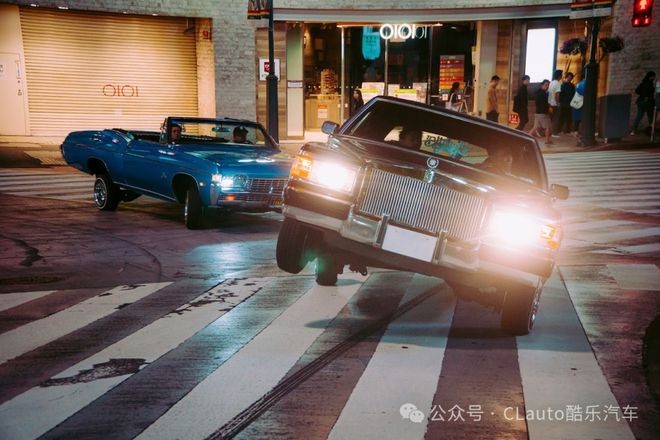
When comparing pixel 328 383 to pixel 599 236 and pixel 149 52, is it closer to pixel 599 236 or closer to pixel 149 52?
pixel 599 236

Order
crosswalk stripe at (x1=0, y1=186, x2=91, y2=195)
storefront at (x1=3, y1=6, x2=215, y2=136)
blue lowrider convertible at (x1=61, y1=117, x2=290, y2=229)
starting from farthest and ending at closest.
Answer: storefront at (x1=3, y1=6, x2=215, y2=136) < crosswalk stripe at (x1=0, y1=186, x2=91, y2=195) < blue lowrider convertible at (x1=61, y1=117, x2=290, y2=229)

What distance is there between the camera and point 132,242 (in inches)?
356

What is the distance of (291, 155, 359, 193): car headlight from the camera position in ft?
17.9

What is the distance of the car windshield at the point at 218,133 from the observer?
10453mm

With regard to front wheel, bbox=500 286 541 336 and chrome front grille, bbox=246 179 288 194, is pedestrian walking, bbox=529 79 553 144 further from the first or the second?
front wheel, bbox=500 286 541 336

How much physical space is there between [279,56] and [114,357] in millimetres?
20849

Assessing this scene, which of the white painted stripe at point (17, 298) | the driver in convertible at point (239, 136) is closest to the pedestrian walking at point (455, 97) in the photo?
the driver in convertible at point (239, 136)

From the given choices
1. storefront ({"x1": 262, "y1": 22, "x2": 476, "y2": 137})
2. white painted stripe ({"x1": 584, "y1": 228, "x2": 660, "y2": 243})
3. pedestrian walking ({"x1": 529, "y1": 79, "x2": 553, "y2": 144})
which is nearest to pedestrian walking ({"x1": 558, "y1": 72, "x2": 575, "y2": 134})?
pedestrian walking ({"x1": 529, "y1": 79, "x2": 553, "y2": 144})

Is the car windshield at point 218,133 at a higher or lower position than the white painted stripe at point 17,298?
higher

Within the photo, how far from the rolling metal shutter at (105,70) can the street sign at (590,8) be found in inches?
502

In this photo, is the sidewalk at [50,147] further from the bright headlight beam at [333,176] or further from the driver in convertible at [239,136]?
the bright headlight beam at [333,176]

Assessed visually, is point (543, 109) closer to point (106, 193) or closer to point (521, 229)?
point (106, 193)

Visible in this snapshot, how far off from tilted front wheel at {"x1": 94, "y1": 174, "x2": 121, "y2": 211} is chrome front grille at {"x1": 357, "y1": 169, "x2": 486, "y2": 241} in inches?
277

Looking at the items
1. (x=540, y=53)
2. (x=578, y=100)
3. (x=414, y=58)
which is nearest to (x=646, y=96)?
(x=578, y=100)
